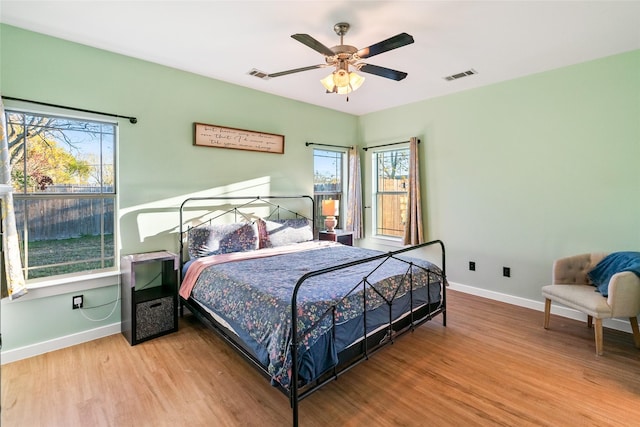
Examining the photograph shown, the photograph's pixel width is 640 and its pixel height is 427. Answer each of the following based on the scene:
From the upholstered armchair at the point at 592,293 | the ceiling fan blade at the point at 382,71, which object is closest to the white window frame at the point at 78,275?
the ceiling fan blade at the point at 382,71

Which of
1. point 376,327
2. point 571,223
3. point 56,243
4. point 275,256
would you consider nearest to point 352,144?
point 275,256

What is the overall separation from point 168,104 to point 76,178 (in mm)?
1166

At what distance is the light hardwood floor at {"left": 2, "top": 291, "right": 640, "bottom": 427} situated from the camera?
2031mm

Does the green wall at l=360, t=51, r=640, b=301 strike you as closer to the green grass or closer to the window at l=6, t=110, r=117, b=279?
the window at l=6, t=110, r=117, b=279

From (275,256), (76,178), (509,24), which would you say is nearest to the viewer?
(509,24)

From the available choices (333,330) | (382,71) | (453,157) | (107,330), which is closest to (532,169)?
(453,157)

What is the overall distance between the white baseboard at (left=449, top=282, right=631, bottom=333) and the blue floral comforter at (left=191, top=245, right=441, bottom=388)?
1401 mm

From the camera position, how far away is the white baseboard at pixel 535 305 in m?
3.20

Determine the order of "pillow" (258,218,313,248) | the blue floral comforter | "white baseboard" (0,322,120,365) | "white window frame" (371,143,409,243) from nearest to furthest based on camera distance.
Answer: the blue floral comforter < "white baseboard" (0,322,120,365) < "pillow" (258,218,313,248) < "white window frame" (371,143,409,243)

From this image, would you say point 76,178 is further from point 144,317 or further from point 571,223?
point 571,223

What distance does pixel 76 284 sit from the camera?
2.91 metres

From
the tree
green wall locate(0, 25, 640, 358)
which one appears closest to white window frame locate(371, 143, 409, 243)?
green wall locate(0, 25, 640, 358)

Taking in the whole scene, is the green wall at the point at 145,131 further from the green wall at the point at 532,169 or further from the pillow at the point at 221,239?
the green wall at the point at 532,169

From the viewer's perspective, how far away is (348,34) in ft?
9.07
